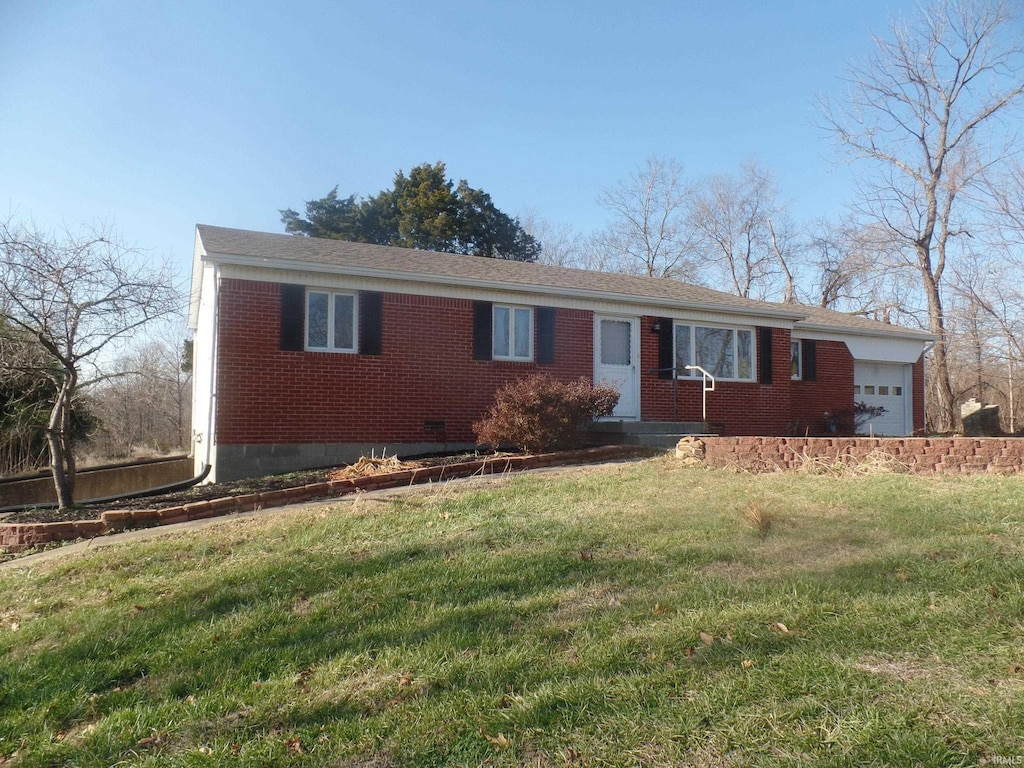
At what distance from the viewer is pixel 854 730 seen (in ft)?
8.53

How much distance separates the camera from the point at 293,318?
10523mm

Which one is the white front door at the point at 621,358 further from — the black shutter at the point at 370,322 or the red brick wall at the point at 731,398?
the black shutter at the point at 370,322

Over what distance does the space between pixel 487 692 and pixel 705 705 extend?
3.17ft

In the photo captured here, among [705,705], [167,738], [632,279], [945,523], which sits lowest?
[167,738]

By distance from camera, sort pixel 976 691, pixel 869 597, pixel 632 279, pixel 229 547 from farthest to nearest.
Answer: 1. pixel 632 279
2. pixel 229 547
3. pixel 869 597
4. pixel 976 691

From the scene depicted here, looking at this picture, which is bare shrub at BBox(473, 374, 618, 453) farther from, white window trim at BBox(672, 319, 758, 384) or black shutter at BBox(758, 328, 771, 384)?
black shutter at BBox(758, 328, 771, 384)

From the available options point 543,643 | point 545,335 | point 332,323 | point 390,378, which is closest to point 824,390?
point 545,335

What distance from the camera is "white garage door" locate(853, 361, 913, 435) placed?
17.4 meters

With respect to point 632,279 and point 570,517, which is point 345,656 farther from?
point 632,279

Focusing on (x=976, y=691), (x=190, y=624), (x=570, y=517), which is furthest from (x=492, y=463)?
(x=976, y=691)

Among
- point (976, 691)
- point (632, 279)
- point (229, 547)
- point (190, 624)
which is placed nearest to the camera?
point (976, 691)

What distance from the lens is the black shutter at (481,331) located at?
38.8 feet

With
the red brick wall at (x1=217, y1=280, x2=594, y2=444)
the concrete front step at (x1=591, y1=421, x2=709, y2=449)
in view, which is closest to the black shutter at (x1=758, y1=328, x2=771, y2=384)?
the concrete front step at (x1=591, y1=421, x2=709, y2=449)

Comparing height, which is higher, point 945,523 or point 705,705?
point 945,523
